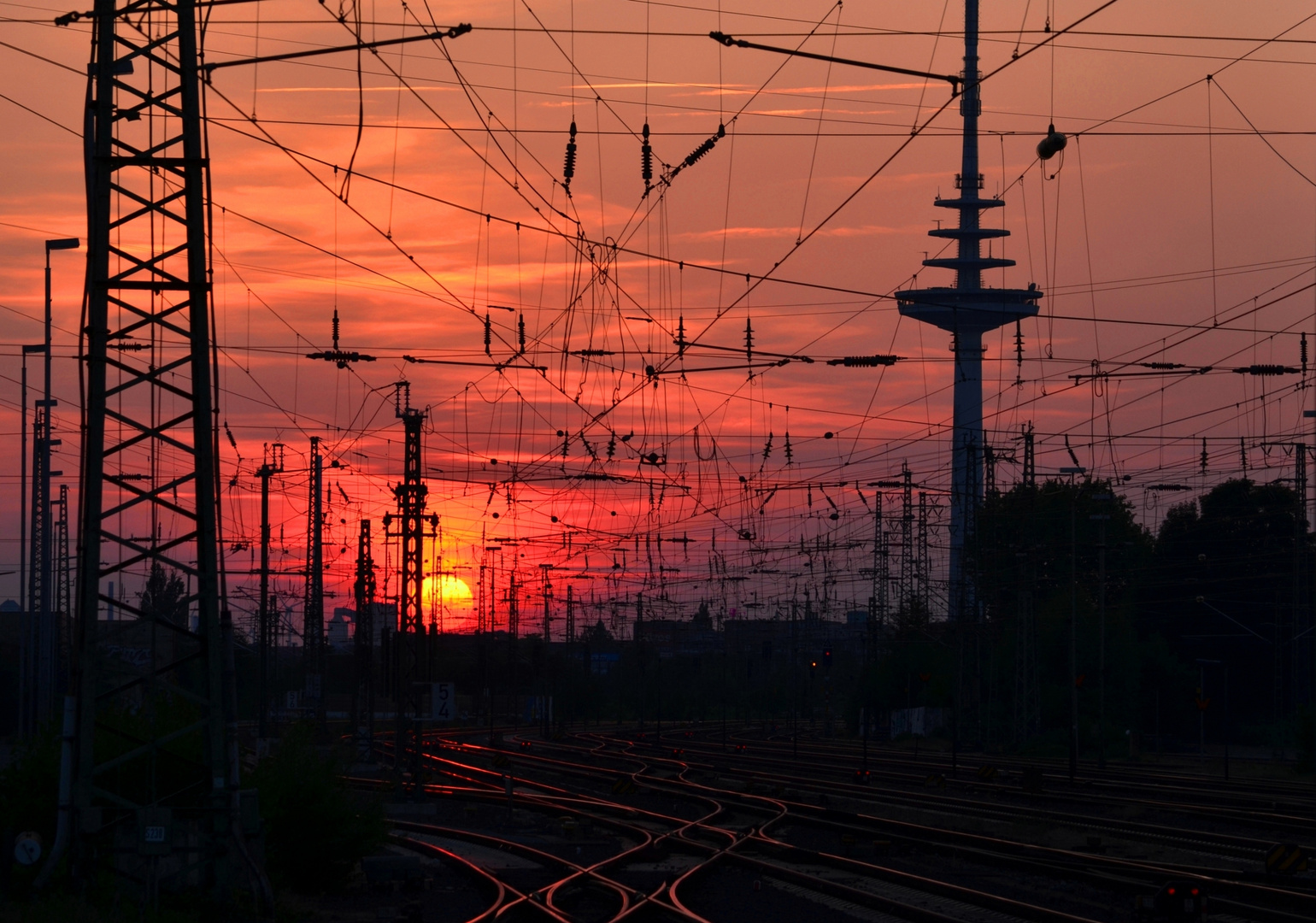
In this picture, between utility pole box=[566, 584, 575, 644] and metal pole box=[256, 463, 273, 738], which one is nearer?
metal pole box=[256, 463, 273, 738]

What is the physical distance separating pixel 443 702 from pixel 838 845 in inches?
403

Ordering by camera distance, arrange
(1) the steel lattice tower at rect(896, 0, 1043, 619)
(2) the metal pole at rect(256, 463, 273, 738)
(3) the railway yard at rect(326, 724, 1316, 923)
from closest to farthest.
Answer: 1. (3) the railway yard at rect(326, 724, 1316, 923)
2. (2) the metal pole at rect(256, 463, 273, 738)
3. (1) the steel lattice tower at rect(896, 0, 1043, 619)

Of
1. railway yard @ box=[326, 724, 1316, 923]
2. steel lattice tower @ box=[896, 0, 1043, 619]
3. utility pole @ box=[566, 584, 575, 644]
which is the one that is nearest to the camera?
railway yard @ box=[326, 724, 1316, 923]

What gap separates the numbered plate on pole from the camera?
33938 mm

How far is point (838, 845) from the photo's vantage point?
2831 centimetres

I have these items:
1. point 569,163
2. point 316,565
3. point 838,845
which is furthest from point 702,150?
point 316,565

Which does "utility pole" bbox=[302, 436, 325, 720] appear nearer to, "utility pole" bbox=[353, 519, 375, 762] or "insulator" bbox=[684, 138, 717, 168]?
"utility pole" bbox=[353, 519, 375, 762]

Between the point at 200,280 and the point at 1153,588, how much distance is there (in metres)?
76.9

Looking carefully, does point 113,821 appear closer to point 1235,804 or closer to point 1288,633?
point 1235,804

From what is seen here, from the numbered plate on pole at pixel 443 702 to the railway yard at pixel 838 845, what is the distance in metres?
2.18

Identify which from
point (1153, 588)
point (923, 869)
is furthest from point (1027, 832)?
point (1153, 588)

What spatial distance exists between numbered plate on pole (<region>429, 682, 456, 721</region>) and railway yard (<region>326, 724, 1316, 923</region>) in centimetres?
218

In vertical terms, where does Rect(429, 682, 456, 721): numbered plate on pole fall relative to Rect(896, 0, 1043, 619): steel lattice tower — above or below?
below

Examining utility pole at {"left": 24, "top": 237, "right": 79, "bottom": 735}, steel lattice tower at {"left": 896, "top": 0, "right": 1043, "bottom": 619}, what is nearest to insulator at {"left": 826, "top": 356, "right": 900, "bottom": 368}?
utility pole at {"left": 24, "top": 237, "right": 79, "bottom": 735}
